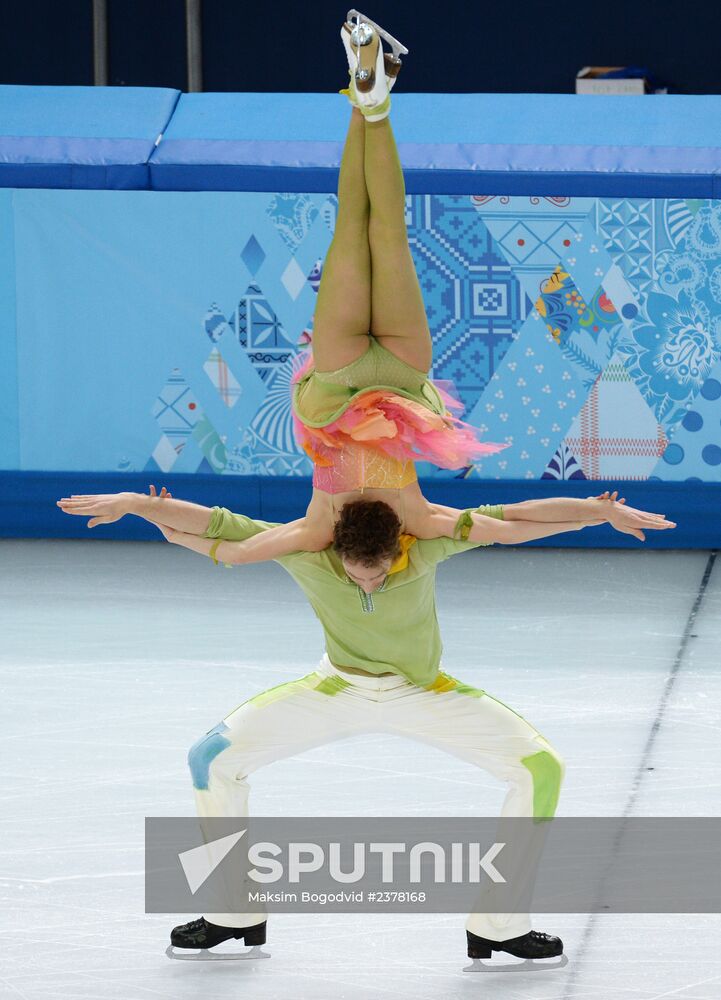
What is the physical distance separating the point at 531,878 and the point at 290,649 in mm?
2913

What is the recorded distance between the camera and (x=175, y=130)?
831 cm

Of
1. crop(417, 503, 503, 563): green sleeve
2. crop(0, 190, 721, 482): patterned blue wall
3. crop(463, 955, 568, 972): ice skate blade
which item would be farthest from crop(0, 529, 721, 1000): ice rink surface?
crop(417, 503, 503, 563): green sleeve

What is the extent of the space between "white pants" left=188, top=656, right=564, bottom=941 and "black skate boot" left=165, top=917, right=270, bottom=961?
0.32 metres

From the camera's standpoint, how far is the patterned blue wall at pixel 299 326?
7.99 meters

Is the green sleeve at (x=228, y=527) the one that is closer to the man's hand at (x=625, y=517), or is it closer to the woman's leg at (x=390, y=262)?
the woman's leg at (x=390, y=262)

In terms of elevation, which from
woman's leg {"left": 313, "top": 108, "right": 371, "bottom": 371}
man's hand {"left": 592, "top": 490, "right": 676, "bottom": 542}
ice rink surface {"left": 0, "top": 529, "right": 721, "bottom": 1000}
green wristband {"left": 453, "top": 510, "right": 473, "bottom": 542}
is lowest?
ice rink surface {"left": 0, "top": 529, "right": 721, "bottom": 1000}

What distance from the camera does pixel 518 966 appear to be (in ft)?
12.5

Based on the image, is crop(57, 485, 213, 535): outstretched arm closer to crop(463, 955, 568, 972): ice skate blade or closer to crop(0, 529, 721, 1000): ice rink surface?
crop(0, 529, 721, 1000): ice rink surface

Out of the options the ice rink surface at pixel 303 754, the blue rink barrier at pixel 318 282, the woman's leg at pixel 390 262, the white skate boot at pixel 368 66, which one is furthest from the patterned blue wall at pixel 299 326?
the white skate boot at pixel 368 66

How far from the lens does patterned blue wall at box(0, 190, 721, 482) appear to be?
7.99m

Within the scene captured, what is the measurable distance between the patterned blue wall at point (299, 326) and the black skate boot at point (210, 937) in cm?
444

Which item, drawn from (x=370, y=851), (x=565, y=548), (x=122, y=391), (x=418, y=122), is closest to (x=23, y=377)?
(x=122, y=391)

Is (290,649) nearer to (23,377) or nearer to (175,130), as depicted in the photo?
(23,377)

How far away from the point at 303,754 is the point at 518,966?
1.67 m
